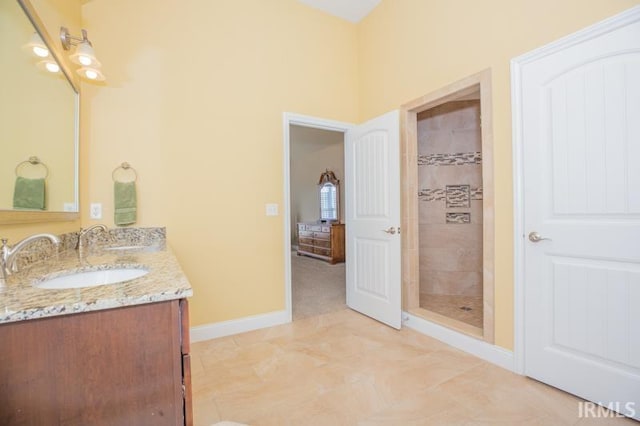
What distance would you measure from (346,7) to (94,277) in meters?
3.27

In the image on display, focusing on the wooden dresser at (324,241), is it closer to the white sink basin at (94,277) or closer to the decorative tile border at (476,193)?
the decorative tile border at (476,193)

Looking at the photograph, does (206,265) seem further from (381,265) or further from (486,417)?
(486,417)

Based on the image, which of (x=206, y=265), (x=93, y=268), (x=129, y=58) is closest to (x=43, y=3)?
(x=129, y=58)

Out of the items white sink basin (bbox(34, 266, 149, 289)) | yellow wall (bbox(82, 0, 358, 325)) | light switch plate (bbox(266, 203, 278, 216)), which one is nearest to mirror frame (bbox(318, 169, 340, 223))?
yellow wall (bbox(82, 0, 358, 325))

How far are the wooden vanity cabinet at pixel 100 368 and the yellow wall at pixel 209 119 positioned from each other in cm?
164

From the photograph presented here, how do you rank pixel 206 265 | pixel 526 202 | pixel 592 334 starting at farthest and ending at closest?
pixel 206 265
pixel 526 202
pixel 592 334

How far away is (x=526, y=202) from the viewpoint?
71.9 inches

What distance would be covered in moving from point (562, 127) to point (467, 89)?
730mm

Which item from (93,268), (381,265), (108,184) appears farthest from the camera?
(381,265)

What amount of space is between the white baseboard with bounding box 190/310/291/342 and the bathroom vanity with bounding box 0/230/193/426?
1.66 metres

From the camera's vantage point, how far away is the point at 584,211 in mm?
1599

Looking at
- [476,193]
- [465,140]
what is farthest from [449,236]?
[465,140]

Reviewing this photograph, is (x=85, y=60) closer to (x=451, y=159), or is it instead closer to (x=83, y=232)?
(x=83, y=232)

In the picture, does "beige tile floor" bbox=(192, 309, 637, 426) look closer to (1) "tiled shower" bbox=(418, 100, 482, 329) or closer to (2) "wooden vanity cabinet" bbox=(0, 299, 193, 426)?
(2) "wooden vanity cabinet" bbox=(0, 299, 193, 426)
